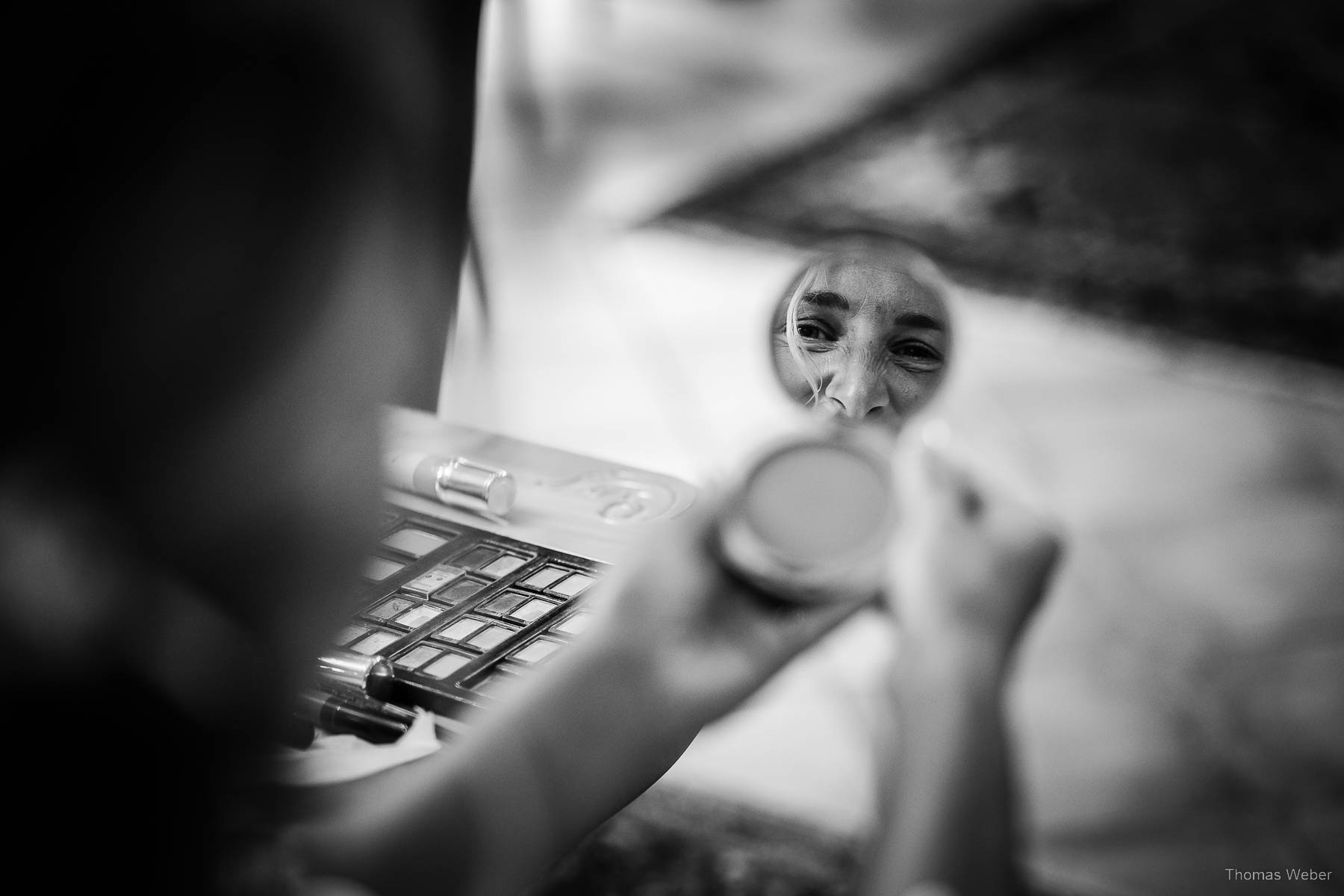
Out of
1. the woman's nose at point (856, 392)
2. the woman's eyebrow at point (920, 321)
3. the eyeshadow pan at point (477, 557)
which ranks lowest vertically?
the eyeshadow pan at point (477, 557)

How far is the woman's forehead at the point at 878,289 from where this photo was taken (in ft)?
1.82

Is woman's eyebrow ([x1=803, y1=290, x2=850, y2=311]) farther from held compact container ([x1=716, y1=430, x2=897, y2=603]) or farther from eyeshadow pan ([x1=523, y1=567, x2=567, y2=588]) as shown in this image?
eyeshadow pan ([x1=523, y1=567, x2=567, y2=588])

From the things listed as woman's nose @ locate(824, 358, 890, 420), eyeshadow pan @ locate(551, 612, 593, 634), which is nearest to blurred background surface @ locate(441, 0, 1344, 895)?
woman's nose @ locate(824, 358, 890, 420)

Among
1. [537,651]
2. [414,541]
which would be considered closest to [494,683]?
[537,651]

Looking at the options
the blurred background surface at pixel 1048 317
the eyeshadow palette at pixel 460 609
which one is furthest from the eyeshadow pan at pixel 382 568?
the blurred background surface at pixel 1048 317

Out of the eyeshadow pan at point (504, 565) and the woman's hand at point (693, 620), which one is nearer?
the woman's hand at point (693, 620)

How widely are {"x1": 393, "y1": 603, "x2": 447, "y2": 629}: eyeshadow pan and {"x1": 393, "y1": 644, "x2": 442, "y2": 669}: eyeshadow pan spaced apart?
0.06ft

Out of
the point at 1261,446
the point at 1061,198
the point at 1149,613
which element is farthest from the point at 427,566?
the point at 1061,198

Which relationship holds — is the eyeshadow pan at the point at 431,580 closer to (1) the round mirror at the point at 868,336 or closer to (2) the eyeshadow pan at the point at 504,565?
(2) the eyeshadow pan at the point at 504,565

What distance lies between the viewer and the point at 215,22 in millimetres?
301

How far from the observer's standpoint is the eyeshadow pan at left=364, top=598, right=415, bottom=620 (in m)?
0.60

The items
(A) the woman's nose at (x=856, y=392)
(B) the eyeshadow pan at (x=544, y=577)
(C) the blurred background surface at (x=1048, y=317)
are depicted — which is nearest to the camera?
(A) the woman's nose at (x=856, y=392)

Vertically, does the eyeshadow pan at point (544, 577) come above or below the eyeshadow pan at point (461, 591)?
above

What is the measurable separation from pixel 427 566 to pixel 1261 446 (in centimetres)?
157
